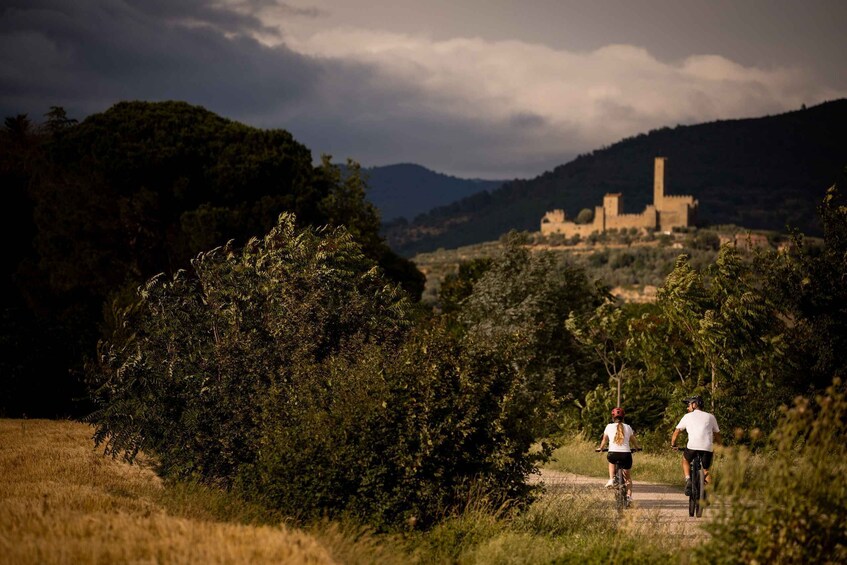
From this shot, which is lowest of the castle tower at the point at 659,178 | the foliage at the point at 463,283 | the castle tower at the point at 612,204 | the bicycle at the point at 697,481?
the bicycle at the point at 697,481

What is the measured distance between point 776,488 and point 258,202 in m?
30.5

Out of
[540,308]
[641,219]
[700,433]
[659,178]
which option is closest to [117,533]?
[700,433]

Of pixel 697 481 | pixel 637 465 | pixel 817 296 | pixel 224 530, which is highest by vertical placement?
pixel 817 296

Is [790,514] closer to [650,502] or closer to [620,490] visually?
[620,490]

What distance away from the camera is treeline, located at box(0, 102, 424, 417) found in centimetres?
3709

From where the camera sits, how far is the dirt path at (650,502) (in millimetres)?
13539

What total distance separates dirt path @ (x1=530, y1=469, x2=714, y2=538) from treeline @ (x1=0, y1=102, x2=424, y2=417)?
1601 centimetres

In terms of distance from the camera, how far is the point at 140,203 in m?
38.7

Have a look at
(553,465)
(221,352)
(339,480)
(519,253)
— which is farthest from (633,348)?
(339,480)

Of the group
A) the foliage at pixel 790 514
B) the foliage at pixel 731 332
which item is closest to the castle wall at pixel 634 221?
the foliage at pixel 731 332

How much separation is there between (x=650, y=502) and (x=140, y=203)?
26.5 meters

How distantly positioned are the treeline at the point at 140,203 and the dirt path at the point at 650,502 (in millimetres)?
16008

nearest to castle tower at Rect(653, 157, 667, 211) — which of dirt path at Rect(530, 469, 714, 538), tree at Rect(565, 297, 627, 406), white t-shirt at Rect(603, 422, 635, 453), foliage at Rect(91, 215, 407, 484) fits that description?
tree at Rect(565, 297, 627, 406)

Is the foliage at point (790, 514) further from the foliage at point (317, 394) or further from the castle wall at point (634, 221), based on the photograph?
the castle wall at point (634, 221)
